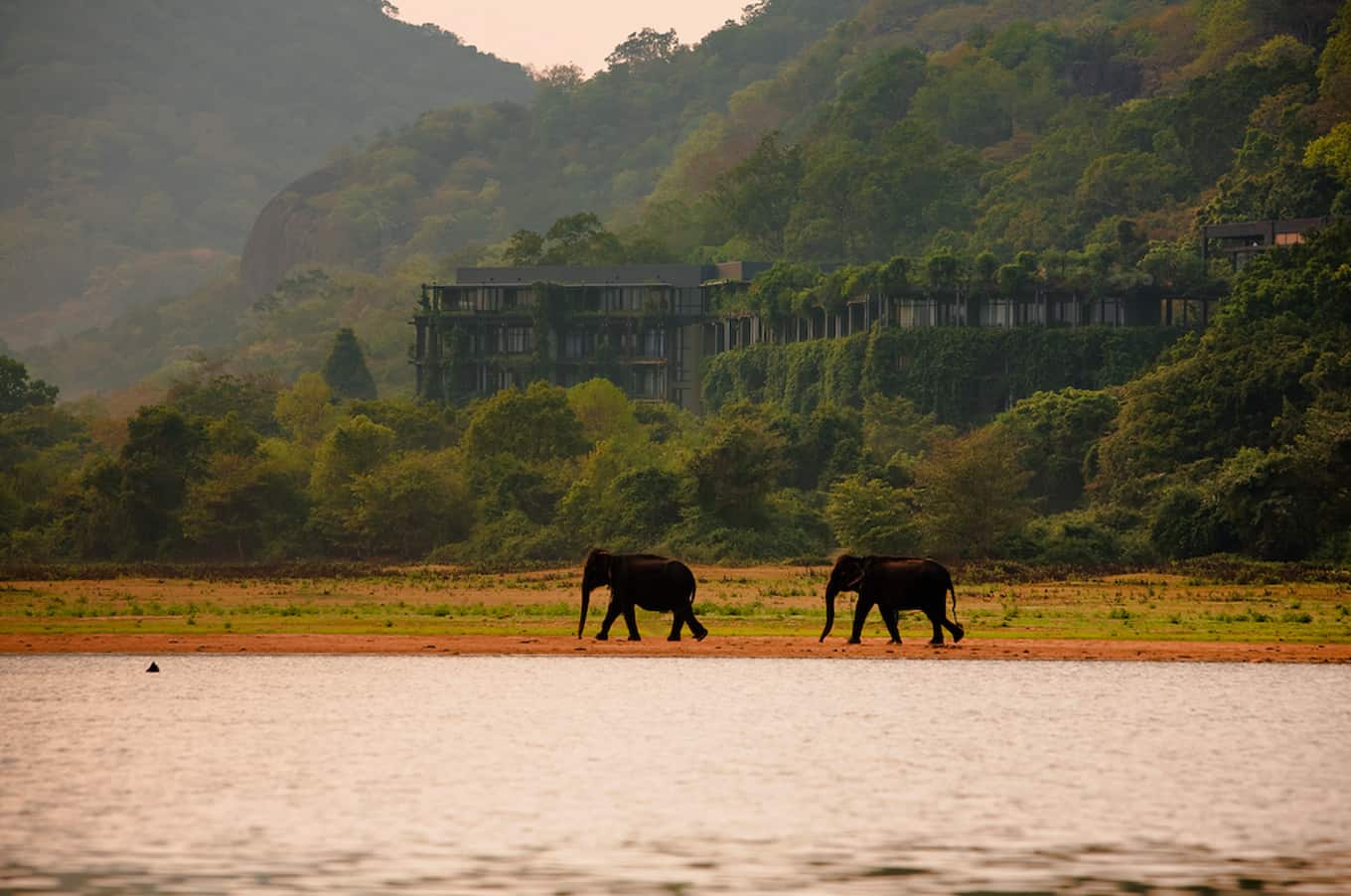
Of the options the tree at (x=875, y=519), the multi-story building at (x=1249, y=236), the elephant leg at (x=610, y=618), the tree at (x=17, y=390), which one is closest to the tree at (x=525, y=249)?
the tree at (x=17, y=390)

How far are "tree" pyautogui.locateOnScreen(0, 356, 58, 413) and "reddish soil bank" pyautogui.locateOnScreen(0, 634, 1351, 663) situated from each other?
114127mm

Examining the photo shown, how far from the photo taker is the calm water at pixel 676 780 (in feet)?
90.7

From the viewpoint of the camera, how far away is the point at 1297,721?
41594 mm

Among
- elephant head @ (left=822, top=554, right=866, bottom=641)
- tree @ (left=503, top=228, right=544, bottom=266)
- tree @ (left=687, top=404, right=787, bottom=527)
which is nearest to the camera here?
elephant head @ (left=822, top=554, right=866, bottom=641)

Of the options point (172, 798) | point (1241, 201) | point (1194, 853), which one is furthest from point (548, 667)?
point (1241, 201)

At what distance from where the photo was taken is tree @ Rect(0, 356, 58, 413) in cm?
16812

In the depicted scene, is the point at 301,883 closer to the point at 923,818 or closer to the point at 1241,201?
the point at 923,818

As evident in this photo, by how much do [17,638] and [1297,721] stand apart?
1281 inches

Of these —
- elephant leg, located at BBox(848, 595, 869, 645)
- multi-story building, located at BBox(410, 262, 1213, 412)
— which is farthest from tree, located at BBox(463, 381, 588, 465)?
elephant leg, located at BBox(848, 595, 869, 645)

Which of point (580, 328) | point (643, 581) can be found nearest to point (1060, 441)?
point (580, 328)

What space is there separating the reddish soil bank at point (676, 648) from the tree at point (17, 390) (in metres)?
114

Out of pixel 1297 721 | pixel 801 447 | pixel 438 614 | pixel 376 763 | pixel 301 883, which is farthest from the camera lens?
pixel 801 447

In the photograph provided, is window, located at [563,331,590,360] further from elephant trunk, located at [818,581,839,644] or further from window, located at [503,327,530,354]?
elephant trunk, located at [818,581,839,644]

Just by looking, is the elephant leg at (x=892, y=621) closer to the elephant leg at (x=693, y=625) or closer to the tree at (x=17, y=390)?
the elephant leg at (x=693, y=625)
